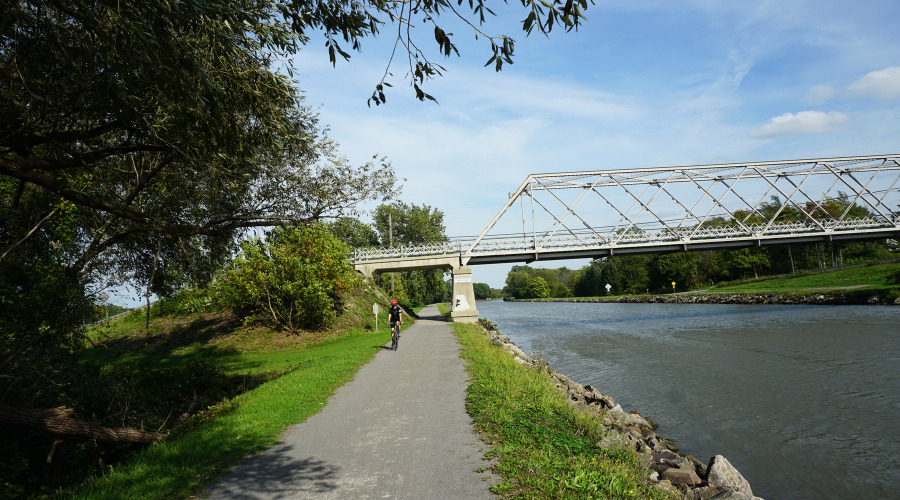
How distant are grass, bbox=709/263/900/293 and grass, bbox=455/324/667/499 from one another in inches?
1626

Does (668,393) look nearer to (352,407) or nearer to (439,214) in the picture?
(352,407)

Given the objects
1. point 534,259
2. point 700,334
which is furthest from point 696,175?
point 700,334

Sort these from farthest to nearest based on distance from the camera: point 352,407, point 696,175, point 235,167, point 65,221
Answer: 1. point 696,175
2. point 65,221
3. point 235,167
4. point 352,407

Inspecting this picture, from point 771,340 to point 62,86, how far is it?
2611cm

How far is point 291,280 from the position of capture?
2584cm

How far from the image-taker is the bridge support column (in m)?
36.4

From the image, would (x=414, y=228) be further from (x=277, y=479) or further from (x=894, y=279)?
(x=277, y=479)

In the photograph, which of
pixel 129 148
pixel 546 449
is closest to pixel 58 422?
pixel 129 148

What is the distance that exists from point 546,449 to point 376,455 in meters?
2.19

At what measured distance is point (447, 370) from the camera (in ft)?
42.4

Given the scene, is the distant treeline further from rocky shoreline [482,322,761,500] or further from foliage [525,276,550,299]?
rocky shoreline [482,322,761,500]

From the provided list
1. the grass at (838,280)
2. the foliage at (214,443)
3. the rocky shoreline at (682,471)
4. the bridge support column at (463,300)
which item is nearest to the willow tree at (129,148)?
the foliage at (214,443)

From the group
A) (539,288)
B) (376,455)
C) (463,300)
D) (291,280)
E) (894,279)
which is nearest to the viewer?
(376,455)

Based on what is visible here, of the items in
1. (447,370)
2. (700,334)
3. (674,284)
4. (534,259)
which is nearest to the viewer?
(447,370)
